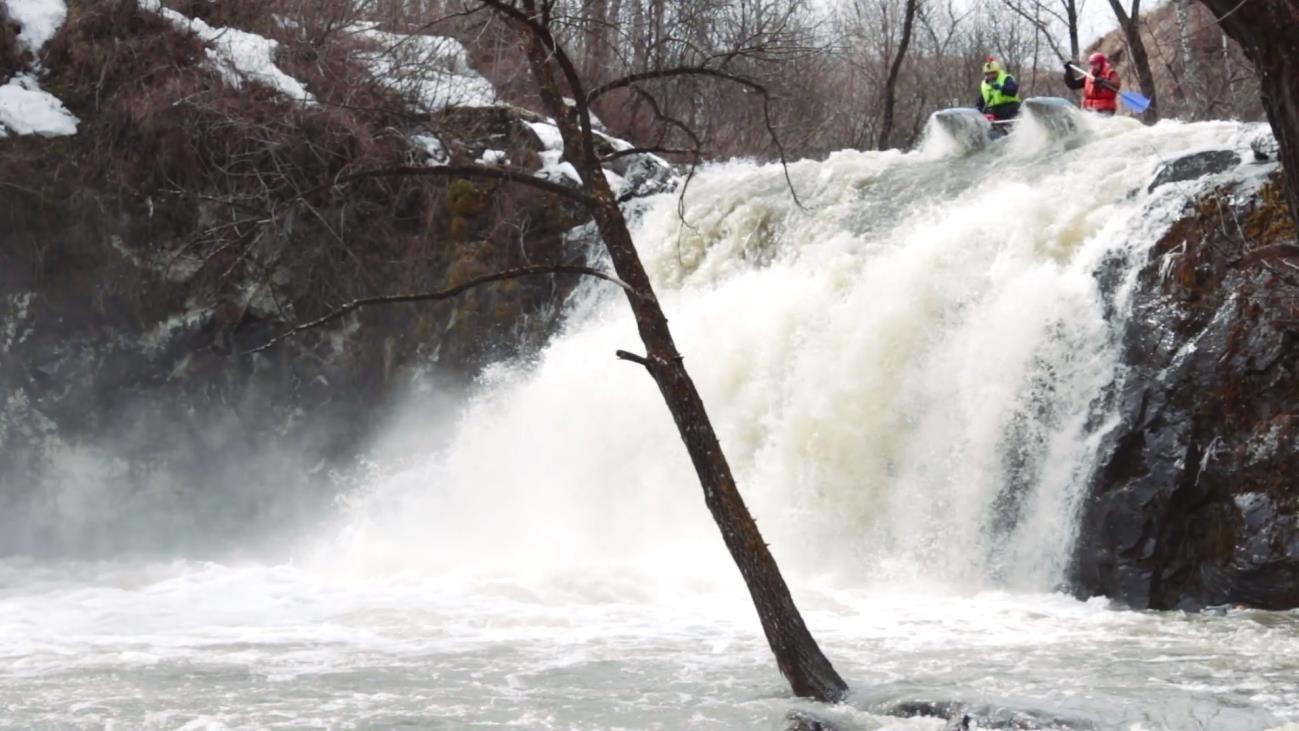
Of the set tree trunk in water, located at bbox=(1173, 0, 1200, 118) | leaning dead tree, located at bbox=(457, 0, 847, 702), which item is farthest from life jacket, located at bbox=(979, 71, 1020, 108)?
leaning dead tree, located at bbox=(457, 0, 847, 702)

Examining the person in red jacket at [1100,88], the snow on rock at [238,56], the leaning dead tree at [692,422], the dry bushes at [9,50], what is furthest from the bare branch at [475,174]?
the person in red jacket at [1100,88]

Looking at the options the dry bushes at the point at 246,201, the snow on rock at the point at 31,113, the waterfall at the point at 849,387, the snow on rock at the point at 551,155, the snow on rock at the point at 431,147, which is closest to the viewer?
the waterfall at the point at 849,387

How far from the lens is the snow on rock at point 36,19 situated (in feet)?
47.9

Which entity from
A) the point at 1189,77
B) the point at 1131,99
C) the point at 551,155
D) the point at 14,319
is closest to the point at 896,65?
the point at 1189,77

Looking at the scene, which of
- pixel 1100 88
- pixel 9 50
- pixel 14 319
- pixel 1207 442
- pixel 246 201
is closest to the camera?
pixel 1207 442

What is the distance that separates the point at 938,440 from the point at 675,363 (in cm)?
464

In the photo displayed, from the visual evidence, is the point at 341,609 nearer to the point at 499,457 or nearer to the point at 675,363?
the point at 499,457

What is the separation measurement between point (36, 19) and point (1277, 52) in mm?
14111

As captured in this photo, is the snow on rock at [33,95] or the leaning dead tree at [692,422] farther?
the snow on rock at [33,95]

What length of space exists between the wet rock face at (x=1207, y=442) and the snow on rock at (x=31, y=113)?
34.6 ft

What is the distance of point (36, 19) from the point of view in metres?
14.7

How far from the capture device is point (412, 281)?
1446 centimetres

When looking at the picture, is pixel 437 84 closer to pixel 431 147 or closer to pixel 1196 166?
pixel 431 147

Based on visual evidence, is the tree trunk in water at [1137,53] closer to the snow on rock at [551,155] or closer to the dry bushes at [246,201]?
the snow on rock at [551,155]
